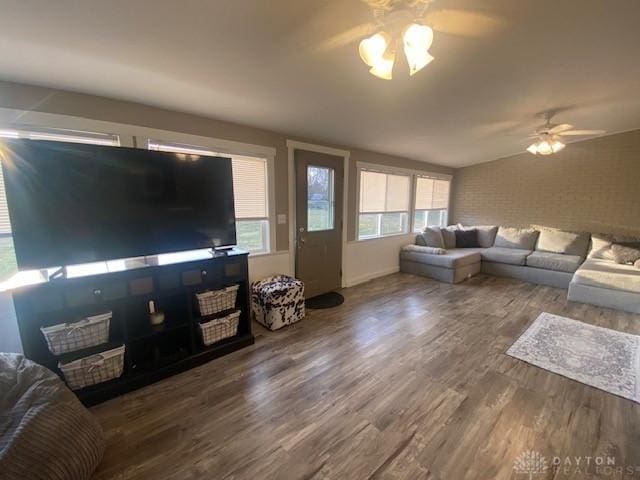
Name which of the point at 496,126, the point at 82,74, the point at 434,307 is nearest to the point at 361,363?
the point at 434,307

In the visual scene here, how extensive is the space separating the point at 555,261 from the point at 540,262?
0.19 metres

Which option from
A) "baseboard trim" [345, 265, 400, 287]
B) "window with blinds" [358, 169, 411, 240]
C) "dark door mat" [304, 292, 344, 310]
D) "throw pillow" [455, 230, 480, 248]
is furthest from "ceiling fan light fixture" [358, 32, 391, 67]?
"throw pillow" [455, 230, 480, 248]

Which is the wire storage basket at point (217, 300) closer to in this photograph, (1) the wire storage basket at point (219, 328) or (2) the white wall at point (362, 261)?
(1) the wire storage basket at point (219, 328)

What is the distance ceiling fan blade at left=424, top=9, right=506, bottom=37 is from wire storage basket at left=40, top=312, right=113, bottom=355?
9.31ft

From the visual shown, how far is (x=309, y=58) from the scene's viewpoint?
5.87ft

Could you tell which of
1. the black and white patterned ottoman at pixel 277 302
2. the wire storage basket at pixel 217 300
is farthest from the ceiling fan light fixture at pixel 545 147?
the wire storage basket at pixel 217 300

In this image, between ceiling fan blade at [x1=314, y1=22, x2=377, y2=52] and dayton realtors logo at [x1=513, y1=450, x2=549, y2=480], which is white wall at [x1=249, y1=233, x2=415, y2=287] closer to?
ceiling fan blade at [x1=314, y1=22, x2=377, y2=52]

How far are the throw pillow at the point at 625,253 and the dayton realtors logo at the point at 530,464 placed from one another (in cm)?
421

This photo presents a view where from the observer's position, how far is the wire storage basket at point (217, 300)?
2.25m

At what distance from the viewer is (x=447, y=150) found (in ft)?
15.0

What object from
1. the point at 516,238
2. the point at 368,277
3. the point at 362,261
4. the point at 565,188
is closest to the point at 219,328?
the point at 362,261

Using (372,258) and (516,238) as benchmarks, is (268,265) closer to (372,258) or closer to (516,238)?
(372,258)

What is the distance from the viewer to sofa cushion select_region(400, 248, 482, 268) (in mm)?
4343

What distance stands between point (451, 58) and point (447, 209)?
4912 millimetres
